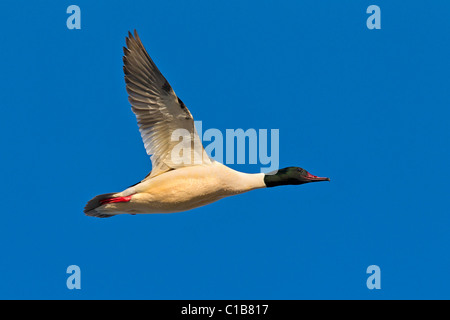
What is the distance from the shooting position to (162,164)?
45.9ft

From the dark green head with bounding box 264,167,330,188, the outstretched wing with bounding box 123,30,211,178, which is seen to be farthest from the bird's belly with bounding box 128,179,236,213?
the dark green head with bounding box 264,167,330,188

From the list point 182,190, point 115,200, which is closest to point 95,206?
point 115,200

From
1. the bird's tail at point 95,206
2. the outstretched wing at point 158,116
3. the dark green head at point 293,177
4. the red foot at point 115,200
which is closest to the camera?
the outstretched wing at point 158,116

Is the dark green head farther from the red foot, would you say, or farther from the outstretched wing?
the red foot

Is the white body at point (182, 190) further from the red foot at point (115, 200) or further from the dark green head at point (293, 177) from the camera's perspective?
the dark green head at point (293, 177)

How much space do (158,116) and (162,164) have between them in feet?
2.27

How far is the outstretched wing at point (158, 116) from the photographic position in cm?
1370

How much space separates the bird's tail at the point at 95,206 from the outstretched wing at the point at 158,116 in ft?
2.38

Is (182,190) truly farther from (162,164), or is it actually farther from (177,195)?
(162,164)

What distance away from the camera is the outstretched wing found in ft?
45.0

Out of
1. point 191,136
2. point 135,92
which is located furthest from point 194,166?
point 135,92

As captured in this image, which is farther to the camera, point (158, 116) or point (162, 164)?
point (162, 164)

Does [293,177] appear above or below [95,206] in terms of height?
above

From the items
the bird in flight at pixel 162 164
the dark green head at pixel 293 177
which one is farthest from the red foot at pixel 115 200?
the dark green head at pixel 293 177
